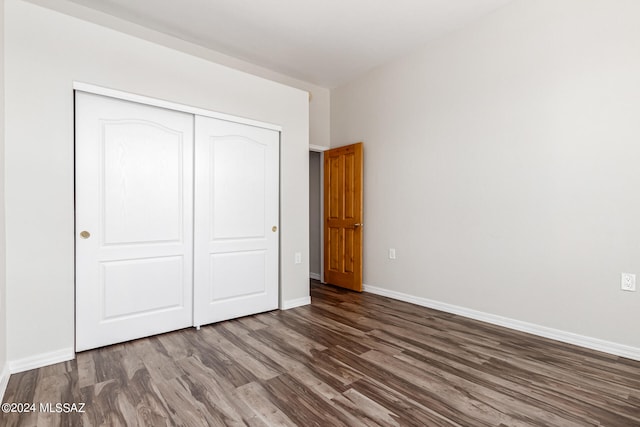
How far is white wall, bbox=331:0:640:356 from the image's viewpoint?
258cm

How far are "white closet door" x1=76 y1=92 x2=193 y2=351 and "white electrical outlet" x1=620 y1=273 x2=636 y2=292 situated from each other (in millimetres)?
3567

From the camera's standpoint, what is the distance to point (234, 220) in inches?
132

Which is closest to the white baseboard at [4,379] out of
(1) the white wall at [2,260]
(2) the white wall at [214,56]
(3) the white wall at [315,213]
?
(1) the white wall at [2,260]

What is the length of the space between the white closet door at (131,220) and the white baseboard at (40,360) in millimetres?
104

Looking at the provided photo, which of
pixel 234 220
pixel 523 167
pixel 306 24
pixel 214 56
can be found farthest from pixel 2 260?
pixel 523 167

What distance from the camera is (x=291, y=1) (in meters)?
3.09

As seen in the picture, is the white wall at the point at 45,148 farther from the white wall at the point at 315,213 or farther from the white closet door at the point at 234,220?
the white wall at the point at 315,213

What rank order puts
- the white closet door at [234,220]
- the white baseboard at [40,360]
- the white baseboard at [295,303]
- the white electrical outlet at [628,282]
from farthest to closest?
the white baseboard at [295,303], the white closet door at [234,220], the white electrical outlet at [628,282], the white baseboard at [40,360]

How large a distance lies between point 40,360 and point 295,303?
223 centimetres

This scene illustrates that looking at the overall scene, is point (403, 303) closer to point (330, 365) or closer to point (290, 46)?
point (330, 365)

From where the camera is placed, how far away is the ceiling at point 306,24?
3160mm

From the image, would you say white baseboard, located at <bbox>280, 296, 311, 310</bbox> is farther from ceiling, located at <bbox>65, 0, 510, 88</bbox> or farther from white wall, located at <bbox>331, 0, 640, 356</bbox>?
ceiling, located at <bbox>65, 0, 510, 88</bbox>

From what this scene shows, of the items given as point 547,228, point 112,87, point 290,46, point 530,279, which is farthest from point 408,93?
point 112,87

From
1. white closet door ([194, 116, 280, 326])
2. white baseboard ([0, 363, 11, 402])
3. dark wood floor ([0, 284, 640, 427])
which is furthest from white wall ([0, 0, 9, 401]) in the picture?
white closet door ([194, 116, 280, 326])
